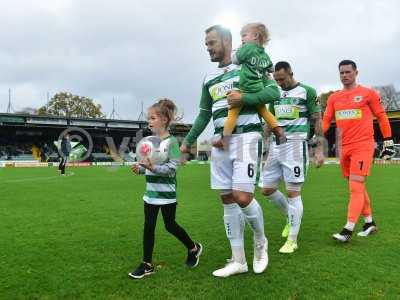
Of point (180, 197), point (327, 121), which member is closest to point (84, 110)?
point (180, 197)

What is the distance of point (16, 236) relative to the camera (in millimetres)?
5867

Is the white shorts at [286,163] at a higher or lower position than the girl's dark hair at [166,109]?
lower

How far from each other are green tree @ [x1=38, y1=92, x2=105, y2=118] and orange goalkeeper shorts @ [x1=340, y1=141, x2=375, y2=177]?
2681 inches

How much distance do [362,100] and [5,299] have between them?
4.97 m

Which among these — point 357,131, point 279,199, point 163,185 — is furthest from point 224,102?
point 357,131

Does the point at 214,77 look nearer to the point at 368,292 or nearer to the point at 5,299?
the point at 368,292

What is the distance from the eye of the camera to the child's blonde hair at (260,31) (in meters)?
4.07

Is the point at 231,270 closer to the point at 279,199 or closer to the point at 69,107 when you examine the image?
the point at 279,199

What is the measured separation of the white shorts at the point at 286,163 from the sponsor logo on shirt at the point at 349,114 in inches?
37.1

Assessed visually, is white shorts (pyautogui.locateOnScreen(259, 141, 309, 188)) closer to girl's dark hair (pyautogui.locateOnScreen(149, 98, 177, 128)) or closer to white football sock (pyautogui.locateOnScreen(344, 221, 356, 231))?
white football sock (pyautogui.locateOnScreen(344, 221, 356, 231))

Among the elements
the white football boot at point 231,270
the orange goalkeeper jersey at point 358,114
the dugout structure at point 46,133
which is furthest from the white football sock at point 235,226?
the dugout structure at point 46,133

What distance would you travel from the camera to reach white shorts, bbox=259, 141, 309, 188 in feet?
17.6

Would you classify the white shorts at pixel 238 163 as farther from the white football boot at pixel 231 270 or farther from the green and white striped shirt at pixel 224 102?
the white football boot at pixel 231 270

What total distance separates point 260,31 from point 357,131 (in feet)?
8.39
